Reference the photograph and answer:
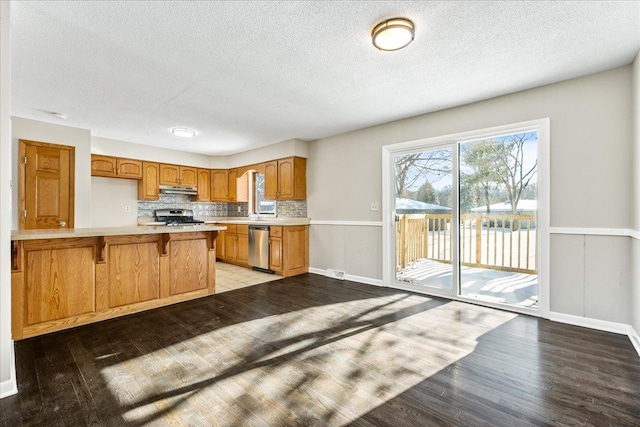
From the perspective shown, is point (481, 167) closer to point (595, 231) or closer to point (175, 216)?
point (595, 231)

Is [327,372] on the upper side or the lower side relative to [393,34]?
lower

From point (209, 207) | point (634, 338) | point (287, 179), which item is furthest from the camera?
point (209, 207)

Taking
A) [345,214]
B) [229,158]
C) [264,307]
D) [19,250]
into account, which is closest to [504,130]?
[345,214]

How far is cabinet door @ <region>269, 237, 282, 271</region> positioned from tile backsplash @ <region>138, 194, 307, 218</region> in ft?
2.41

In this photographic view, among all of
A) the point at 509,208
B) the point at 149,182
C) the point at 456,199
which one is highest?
the point at 149,182

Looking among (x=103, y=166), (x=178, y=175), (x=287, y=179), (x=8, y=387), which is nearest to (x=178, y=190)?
(x=178, y=175)

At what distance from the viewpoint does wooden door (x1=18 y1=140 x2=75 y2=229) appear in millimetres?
4125

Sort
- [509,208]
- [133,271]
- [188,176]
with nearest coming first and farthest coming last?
[133,271]
[509,208]
[188,176]

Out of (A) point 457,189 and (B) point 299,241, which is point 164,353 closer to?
(B) point 299,241

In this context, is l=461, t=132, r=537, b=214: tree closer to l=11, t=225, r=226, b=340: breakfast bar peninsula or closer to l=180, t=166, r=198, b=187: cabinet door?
l=11, t=225, r=226, b=340: breakfast bar peninsula

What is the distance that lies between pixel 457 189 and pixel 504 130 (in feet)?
2.68

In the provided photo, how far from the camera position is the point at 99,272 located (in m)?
3.02

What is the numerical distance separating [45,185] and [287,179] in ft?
11.7

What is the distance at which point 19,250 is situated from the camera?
2.52m
